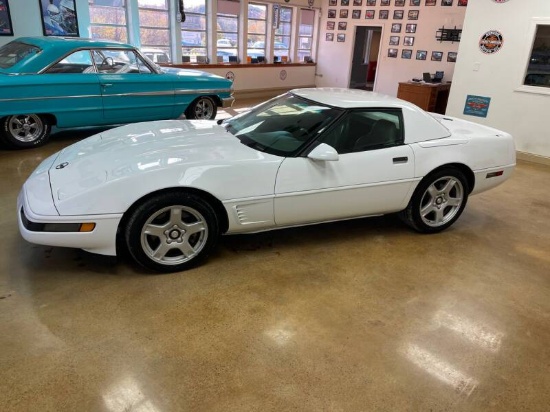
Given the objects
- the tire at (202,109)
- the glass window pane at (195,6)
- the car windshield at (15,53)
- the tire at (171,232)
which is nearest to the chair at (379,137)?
the tire at (171,232)

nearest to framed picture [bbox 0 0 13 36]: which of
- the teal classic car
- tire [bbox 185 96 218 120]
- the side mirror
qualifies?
the teal classic car

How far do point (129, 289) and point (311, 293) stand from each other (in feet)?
4.00

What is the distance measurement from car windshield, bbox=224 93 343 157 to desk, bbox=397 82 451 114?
247 inches

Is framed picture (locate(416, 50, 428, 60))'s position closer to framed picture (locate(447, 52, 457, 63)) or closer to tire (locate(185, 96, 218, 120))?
framed picture (locate(447, 52, 457, 63))

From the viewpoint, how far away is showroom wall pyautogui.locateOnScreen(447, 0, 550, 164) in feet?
22.1

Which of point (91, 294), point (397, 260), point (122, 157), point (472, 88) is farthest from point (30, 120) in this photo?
point (472, 88)

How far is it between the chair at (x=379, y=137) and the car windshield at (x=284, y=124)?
0.30m

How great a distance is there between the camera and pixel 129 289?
9.28 ft

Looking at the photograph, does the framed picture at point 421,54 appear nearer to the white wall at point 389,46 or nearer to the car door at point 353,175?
the white wall at point 389,46

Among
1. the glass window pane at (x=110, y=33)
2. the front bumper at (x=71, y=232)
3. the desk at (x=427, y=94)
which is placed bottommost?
the front bumper at (x=71, y=232)

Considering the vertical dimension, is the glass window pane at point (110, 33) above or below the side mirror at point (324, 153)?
above

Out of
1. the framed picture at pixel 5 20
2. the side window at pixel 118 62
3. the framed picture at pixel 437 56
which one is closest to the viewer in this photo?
the side window at pixel 118 62

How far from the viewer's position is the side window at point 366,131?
3.34 m

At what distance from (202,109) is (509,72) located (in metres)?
5.20
